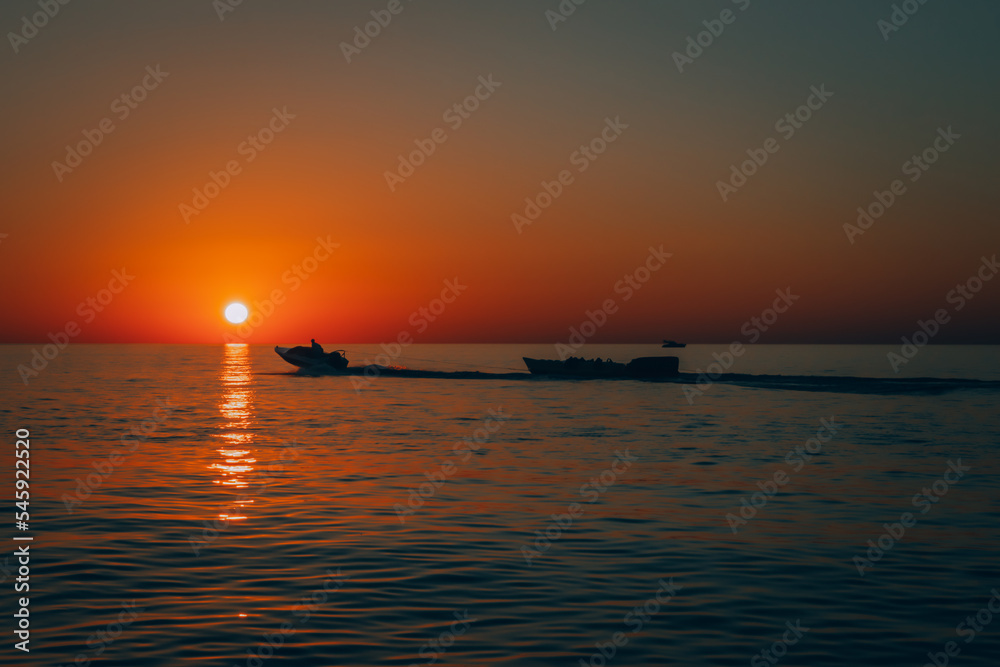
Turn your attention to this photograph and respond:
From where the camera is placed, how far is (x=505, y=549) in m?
17.9

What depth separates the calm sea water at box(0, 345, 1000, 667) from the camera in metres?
12.0

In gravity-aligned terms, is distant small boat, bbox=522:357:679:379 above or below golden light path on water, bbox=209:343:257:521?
above

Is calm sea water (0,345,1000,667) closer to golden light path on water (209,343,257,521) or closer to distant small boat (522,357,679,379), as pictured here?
golden light path on water (209,343,257,521)

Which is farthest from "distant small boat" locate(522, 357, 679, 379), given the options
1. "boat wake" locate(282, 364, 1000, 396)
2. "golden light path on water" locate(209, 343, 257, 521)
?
"golden light path on water" locate(209, 343, 257, 521)

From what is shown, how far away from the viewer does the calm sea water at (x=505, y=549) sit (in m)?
12.0

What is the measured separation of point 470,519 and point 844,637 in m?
10.6

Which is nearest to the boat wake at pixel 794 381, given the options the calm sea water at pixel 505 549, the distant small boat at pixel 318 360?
the distant small boat at pixel 318 360

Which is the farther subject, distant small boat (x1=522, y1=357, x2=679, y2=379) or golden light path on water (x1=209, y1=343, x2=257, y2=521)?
distant small boat (x1=522, y1=357, x2=679, y2=379)

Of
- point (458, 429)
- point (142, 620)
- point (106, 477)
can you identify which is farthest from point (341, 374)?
point (142, 620)

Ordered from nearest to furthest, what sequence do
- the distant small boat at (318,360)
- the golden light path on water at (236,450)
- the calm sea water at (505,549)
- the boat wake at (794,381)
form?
the calm sea water at (505,549) → the golden light path on water at (236,450) → the boat wake at (794,381) → the distant small boat at (318,360)

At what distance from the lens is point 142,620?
12.6m

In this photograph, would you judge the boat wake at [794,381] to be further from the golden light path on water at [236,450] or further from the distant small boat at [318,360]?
the golden light path on water at [236,450]

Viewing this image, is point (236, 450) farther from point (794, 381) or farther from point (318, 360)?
point (318, 360)

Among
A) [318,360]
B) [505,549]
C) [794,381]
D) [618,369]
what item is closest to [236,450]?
[505,549]
